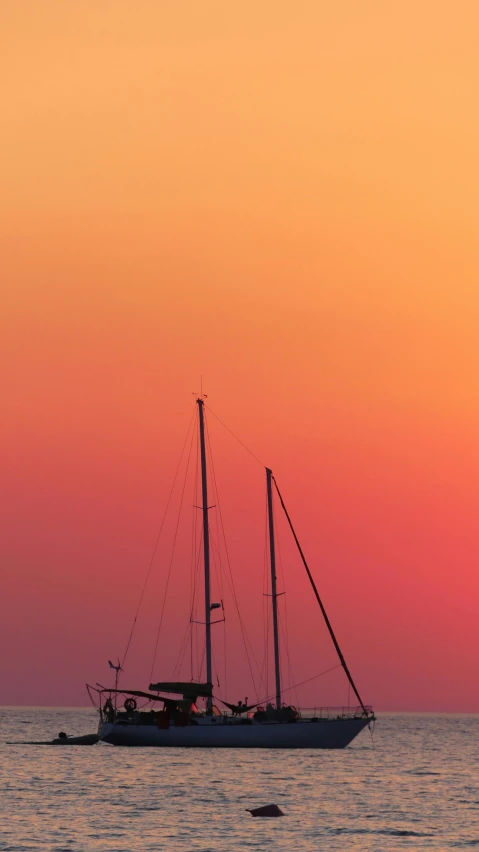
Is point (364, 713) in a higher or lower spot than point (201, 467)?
lower

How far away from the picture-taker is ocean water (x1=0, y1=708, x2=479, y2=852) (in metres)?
77.0

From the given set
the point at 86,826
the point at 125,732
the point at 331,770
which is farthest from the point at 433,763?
the point at 86,826

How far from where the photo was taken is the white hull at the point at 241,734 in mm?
127875

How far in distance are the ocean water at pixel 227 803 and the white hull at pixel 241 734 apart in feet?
7.15

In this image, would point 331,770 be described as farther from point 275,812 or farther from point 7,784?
point 275,812

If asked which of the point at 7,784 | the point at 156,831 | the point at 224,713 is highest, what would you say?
the point at 224,713

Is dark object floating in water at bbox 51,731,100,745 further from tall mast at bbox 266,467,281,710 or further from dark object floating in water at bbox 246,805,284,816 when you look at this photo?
dark object floating in water at bbox 246,805,284,816

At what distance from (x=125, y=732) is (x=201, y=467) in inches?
951

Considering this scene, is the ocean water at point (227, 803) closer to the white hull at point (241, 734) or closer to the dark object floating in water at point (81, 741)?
the white hull at point (241, 734)

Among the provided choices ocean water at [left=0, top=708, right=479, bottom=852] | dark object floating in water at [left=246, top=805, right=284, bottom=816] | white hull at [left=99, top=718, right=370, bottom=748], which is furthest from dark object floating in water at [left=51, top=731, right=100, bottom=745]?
dark object floating in water at [left=246, top=805, right=284, bottom=816]

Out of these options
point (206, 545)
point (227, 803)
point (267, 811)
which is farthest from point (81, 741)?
point (267, 811)

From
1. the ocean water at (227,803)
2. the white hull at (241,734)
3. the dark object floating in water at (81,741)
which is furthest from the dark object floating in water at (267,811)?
the dark object floating in water at (81,741)

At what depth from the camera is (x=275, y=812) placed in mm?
89125

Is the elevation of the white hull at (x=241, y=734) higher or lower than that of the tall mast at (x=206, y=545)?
lower
